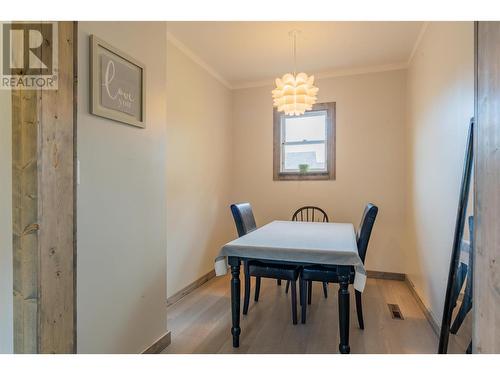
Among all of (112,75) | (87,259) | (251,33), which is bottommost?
(87,259)

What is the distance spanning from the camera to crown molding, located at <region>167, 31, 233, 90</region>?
279 centimetres

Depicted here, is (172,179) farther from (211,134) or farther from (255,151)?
(255,151)

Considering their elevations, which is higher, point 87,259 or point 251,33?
point 251,33

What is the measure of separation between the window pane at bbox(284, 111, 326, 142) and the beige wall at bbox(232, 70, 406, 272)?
0.69ft

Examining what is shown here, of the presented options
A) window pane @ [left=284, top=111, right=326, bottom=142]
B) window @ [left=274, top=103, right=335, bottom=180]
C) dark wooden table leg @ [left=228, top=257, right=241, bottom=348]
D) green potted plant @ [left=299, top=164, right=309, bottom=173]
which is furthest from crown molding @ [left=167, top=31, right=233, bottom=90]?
dark wooden table leg @ [left=228, top=257, right=241, bottom=348]

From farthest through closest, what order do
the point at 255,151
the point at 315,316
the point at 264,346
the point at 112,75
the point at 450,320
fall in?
the point at 255,151
the point at 315,316
the point at 264,346
the point at 450,320
the point at 112,75

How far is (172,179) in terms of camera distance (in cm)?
280

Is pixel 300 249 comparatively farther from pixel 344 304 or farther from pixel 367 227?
pixel 367 227

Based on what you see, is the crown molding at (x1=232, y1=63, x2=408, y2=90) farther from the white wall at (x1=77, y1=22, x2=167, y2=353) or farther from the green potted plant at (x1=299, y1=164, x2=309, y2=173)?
the white wall at (x1=77, y1=22, x2=167, y2=353)

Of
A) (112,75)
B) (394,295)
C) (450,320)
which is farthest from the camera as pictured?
(394,295)

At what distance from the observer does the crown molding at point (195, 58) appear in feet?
9.16

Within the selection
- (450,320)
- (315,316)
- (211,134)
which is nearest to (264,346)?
(315,316)

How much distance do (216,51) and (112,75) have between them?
1802 mm

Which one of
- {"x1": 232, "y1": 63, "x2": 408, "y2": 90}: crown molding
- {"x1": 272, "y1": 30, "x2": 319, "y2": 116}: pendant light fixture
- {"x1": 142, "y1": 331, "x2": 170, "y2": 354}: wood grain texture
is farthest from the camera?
{"x1": 232, "y1": 63, "x2": 408, "y2": 90}: crown molding
